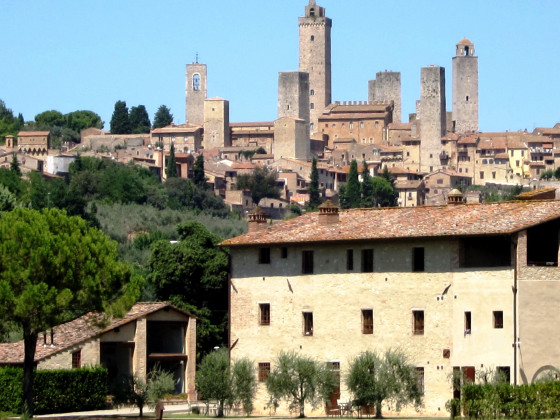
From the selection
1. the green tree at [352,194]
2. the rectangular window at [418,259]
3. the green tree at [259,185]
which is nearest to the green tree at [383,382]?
the rectangular window at [418,259]

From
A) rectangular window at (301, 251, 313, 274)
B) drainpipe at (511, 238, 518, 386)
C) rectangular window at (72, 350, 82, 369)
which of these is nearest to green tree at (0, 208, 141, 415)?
rectangular window at (72, 350, 82, 369)

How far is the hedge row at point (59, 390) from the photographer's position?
45.0 m

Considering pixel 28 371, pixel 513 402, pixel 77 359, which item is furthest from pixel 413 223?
pixel 28 371

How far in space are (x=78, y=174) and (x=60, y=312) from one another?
380ft

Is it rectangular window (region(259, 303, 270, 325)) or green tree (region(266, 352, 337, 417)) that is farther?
rectangular window (region(259, 303, 270, 325))

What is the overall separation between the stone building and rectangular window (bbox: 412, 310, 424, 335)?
1.5 inches

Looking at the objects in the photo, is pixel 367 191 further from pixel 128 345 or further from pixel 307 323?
pixel 307 323

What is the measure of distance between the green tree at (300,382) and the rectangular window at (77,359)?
7313 mm

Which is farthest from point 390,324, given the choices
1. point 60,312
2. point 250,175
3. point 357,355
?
point 250,175

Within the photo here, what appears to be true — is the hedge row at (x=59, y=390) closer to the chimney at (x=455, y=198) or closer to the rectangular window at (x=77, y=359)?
the rectangular window at (x=77, y=359)

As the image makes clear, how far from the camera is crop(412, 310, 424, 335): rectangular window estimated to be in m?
43.9

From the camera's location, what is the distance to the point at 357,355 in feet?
147

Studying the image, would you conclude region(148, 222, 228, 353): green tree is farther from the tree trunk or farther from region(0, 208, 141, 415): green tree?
the tree trunk

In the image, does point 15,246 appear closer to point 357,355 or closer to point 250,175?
point 357,355
